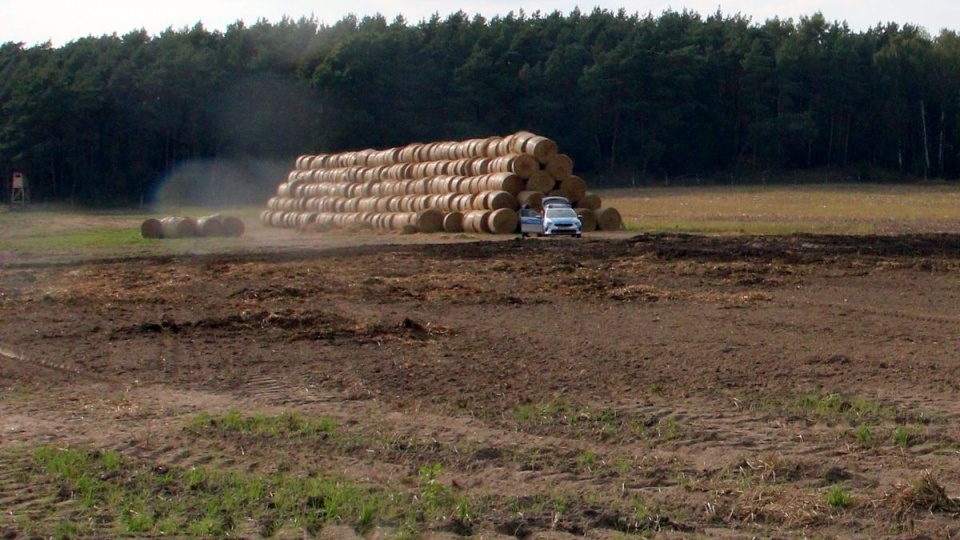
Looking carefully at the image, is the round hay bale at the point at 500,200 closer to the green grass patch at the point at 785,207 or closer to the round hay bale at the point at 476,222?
the round hay bale at the point at 476,222

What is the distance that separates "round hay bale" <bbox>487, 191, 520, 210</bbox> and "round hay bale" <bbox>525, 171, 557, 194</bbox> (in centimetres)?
85

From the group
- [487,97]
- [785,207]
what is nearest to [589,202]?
[785,207]

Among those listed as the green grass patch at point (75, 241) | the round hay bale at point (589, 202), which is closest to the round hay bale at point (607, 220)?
the round hay bale at point (589, 202)

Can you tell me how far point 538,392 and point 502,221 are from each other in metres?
28.4

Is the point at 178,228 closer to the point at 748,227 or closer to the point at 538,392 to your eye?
the point at 748,227

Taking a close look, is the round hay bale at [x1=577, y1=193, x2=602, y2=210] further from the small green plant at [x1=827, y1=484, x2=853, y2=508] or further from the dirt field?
the small green plant at [x1=827, y1=484, x2=853, y2=508]

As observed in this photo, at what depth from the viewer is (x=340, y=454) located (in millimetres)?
8742

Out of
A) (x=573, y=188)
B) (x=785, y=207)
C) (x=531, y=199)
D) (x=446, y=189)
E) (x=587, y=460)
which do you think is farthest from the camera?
(x=785, y=207)

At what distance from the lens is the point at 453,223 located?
41.2 m

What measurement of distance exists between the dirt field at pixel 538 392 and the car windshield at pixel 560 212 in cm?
1504

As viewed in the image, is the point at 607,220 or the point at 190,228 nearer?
the point at 190,228

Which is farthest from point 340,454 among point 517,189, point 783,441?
point 517,189

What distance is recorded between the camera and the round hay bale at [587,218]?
41.0m

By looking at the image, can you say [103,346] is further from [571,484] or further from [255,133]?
[255,133]
